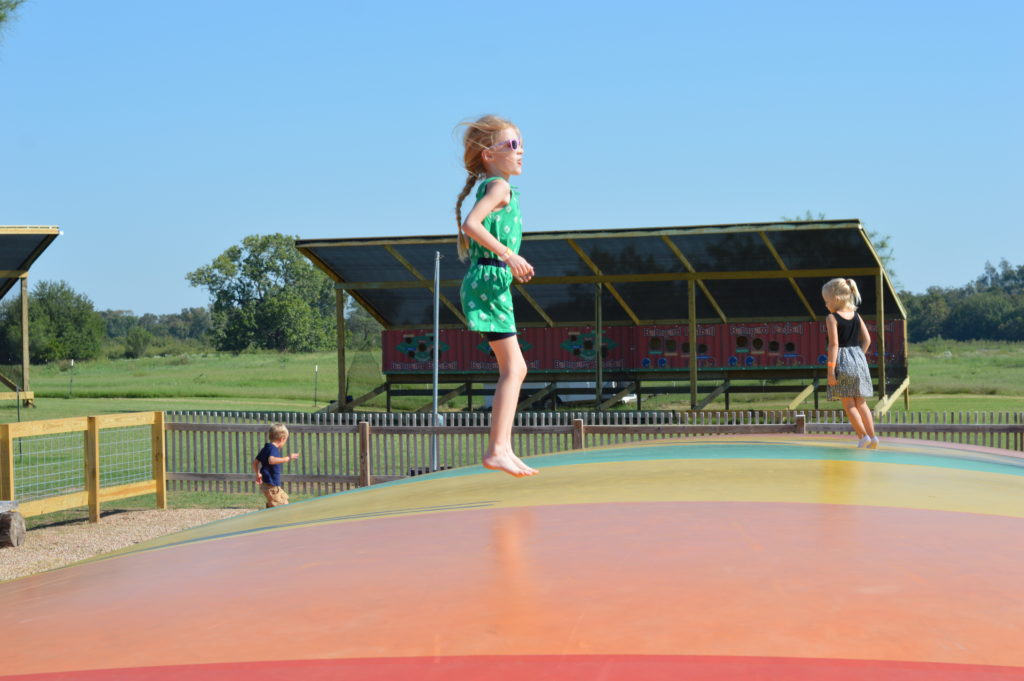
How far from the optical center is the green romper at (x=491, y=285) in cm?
393

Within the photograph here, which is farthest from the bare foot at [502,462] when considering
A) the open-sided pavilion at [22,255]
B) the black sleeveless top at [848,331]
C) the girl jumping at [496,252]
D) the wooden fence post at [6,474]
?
the open-sided pavilion at [22,255]

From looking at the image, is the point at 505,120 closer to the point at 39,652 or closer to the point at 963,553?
the point at 963,553

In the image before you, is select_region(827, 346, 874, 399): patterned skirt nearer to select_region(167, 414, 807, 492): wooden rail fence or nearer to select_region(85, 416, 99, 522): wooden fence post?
select_region(167, 414, 807, 492): wooden rail fence

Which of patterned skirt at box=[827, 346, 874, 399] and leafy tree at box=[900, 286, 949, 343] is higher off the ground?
leafy tree at box=[900, 286, 949, 343]

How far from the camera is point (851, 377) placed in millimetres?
6414

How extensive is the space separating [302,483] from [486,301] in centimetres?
1226

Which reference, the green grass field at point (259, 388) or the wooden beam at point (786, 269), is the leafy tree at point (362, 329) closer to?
the green grass field at point (259, 388)

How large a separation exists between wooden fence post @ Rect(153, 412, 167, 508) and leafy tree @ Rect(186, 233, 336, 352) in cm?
8323

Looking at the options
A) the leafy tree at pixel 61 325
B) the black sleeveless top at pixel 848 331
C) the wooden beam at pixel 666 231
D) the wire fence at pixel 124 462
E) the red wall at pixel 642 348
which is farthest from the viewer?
the leafy tree at pixel 61 325

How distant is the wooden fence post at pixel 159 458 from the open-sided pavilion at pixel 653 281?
824 cm

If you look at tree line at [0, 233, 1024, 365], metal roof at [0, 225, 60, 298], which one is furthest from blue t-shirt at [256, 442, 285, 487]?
tree line at [0, 233, 1024, 365]

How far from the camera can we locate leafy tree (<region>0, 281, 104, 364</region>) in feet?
261

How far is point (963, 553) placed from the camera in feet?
7.69

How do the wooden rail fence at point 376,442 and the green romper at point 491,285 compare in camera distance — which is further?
the wooden rail fence at point 376,442
